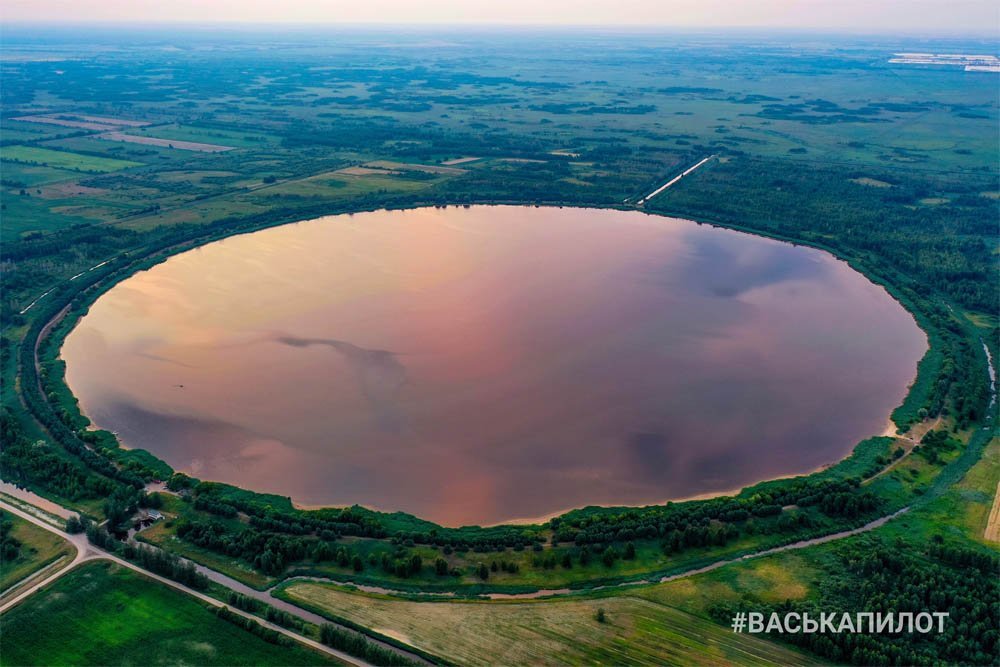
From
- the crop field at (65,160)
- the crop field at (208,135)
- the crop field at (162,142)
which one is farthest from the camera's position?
the crop field at (208,135)

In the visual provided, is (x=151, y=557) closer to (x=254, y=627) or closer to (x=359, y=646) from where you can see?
(x=254, y=627)

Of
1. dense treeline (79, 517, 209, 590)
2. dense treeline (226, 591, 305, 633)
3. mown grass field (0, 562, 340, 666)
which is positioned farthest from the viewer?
dense treeline (79, 517, 209, 590)

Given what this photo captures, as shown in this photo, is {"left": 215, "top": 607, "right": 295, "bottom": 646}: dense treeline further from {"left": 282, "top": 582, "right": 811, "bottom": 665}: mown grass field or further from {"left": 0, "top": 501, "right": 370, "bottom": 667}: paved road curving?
{"left": 282, "top": 582, "right": 811, "bottom": 665}: mown grass field

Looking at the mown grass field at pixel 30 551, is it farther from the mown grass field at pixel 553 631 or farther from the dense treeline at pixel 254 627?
the mown grass field at pixel 553 631

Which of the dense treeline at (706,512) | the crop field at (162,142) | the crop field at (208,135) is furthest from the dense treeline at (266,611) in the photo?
the crop field at (208,135)

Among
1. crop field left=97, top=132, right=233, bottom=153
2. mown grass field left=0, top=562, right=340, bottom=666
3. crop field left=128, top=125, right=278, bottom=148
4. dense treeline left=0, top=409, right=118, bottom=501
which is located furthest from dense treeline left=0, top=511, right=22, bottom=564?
crop field left=128, top=125, right=278, bottom=148

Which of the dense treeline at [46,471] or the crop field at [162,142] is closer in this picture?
the dense treeline at [46,471]
